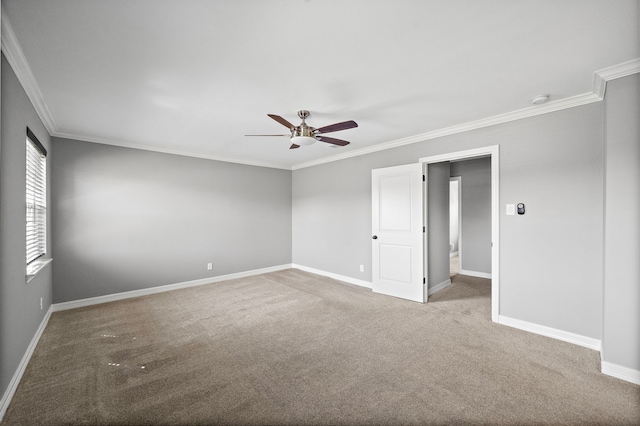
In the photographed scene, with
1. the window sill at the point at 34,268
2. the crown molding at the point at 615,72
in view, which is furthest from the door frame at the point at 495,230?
the window sill at the point at 34,268

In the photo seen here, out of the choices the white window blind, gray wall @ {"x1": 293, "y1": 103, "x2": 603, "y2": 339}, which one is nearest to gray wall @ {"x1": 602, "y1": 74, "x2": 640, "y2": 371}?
gray wall @ {"x1": 293, "y1": 103, "x2": 603, "y2": 339}

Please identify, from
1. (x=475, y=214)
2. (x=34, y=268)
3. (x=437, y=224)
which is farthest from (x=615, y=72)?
(x=34, y=268)

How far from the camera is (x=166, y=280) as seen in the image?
15.6 ft

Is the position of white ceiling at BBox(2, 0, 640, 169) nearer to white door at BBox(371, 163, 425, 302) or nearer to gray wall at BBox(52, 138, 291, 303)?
gray wall at BBox(52, 138, 291, 303)

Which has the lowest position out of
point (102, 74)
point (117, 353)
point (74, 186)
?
point (117, 353)

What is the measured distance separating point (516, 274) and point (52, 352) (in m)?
5.08

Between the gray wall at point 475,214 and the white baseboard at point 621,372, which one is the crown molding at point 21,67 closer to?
the white baseboard at point 621,372

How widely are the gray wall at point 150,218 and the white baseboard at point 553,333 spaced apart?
14.8 feet

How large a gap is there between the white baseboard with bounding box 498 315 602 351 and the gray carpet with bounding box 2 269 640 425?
0.40ft

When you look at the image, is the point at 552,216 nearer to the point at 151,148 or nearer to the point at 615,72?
the point at 615,72

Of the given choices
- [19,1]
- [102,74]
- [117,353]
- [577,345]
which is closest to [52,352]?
[117,353]

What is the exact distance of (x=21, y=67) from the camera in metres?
2.15

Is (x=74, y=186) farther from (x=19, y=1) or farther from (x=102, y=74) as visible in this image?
(x=19, y=1)

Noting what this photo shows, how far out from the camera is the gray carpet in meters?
1.85
